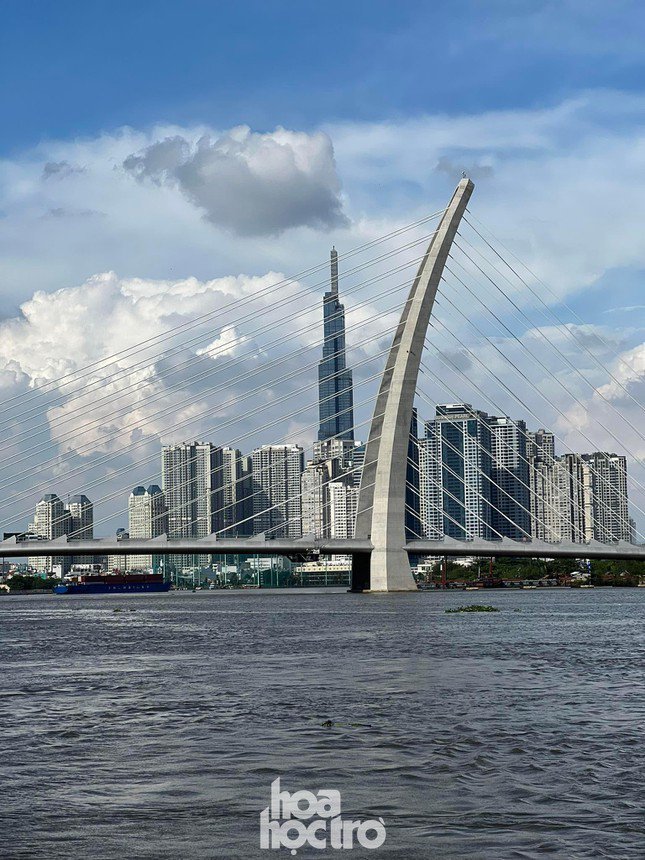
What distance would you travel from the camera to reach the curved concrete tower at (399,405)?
7056 centimetres

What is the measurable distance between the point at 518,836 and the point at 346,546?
61.7 m

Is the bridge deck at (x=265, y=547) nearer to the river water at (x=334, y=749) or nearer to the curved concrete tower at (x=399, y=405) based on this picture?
the curved concrete tower at (x=399, y=405)

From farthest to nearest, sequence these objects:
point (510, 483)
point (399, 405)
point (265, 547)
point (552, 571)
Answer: point (510, 483) → point (552, 571) → point (265, 547) → point (399, 405)

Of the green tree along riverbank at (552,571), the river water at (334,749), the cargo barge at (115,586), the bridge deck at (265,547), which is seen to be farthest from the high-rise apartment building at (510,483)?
the river water at (334,749)

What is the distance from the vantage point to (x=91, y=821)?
450 inches

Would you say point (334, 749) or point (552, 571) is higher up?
point (334, 749)

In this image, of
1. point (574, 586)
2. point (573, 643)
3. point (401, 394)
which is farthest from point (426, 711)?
point (574, 586)

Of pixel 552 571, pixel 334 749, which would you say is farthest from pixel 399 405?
pixel 552 571

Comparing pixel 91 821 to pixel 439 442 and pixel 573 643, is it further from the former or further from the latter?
pixel 439 442

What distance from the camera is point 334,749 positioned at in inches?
599

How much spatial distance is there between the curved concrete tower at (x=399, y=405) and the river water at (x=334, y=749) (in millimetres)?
38854

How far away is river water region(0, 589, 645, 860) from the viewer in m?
10.8

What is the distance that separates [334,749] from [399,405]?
55.9 m

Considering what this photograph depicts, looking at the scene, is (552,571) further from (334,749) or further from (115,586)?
(334,749)
